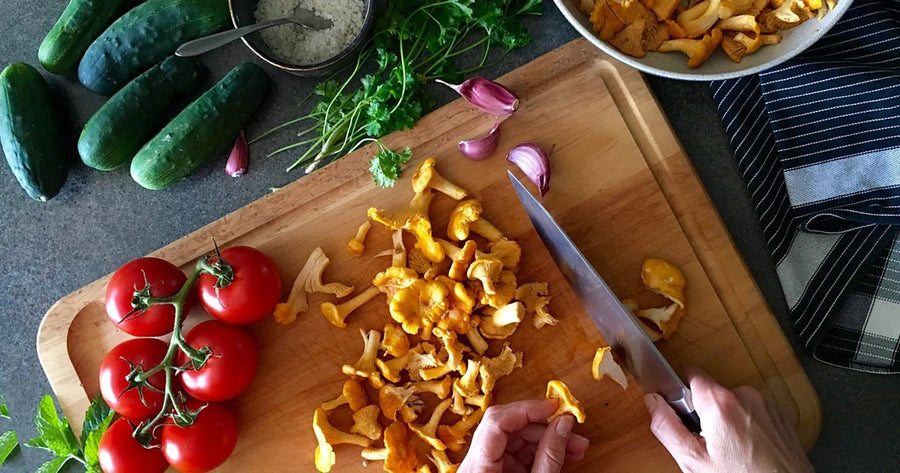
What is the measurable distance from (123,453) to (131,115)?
800 millimetres

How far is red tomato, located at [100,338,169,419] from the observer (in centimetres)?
161

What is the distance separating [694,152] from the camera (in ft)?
6.07

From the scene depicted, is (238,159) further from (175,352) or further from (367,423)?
(367,423)

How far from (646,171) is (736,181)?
27 cm

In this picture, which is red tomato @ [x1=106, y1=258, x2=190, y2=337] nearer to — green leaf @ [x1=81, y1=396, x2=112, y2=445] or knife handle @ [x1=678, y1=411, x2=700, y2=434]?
green leaf @ [x1=81, y1=396, x2=112, y2=445]

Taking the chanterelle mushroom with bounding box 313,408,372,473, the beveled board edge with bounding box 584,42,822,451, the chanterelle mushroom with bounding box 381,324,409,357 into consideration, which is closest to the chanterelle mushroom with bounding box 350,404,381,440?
the chanterelle mushroom with bounding box 313,408,372,473

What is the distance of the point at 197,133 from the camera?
5.81 feet

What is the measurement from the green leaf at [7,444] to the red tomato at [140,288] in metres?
0.53

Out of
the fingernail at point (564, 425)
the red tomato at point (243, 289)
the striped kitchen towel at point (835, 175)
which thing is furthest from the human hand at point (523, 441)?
the striped kitchen towel at point (835, 175)

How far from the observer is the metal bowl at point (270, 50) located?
1721 mm

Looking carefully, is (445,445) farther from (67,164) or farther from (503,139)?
(67,164)

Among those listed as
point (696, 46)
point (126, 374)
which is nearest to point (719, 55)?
point (696, 46)

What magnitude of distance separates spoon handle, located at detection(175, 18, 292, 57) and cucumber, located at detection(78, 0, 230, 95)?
0.37ft

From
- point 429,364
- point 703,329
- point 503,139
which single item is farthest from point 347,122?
point 703,329
